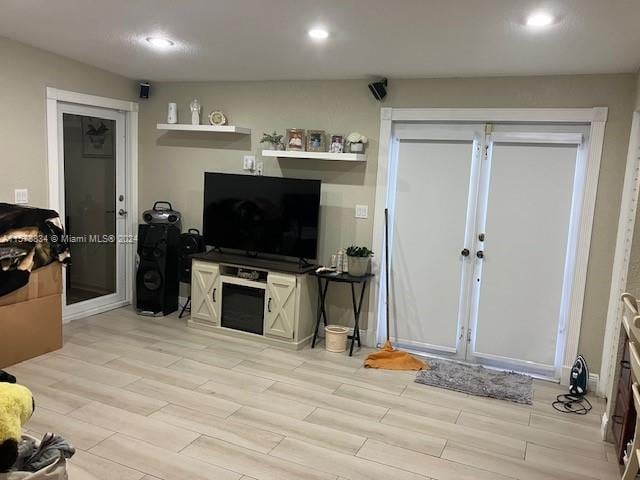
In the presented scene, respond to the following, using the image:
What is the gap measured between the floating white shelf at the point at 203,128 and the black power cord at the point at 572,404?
11.1 ft

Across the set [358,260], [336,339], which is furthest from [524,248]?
[336,339]

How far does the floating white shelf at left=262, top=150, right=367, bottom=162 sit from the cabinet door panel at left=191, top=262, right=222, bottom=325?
1.14 meters

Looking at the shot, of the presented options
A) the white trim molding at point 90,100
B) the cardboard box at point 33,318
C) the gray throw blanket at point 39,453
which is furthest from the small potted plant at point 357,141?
the gray throw blanket at point 39,453

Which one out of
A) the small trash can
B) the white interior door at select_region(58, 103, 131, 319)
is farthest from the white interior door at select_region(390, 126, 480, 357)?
the white interior door at select_region(58, 103, 131, 319)

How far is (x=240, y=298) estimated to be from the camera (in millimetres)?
4578

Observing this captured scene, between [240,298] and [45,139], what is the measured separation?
2091 millimetres

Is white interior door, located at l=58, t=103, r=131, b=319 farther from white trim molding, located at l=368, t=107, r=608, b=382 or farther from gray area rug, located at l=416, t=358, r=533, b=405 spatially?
gray area rug, located at l=416, t=358, r=533, b=405

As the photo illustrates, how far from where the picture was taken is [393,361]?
4.13m

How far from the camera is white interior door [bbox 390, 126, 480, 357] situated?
13.8ft

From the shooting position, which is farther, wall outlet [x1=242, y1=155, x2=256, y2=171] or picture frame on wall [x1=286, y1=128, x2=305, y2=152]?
wall outlet [x1=242, y1=155, x2=256, y2=171]

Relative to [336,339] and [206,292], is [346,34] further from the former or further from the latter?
[206,292]

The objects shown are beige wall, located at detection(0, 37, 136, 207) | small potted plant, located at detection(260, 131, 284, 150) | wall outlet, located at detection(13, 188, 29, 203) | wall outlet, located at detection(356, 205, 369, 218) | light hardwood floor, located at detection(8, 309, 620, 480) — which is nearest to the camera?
light hardwood floor, located at detection(8, 309, 620, 480)

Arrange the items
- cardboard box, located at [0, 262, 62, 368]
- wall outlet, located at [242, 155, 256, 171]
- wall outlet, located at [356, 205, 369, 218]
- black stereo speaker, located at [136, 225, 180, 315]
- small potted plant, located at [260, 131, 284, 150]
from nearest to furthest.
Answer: cardboard box, located at [0, 262, 62, 368]
wall outlet, located at [356, 205, 369, 218]
small potted plant, located at [260, 131, 284, 150]
wall outlet, located at [242, 155, 256, 171]
black stereo speaker, located at [136, 225, 180, 315]

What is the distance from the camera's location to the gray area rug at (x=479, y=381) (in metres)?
3.68
